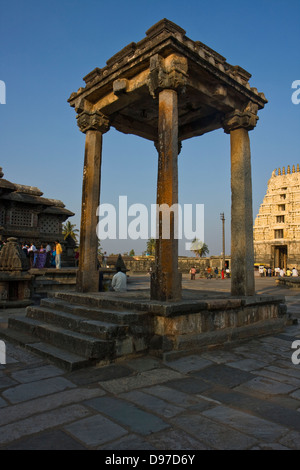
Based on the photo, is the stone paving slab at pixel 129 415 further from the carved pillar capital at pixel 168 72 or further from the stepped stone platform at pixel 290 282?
the stepped stone platform at pixel 290 282

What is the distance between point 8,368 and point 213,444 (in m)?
2.61

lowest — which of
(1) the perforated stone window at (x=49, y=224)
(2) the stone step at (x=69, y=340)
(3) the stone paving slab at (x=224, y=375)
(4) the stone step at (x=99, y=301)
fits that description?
Answer: (3) the stone paving slab at (x=224, y=375)

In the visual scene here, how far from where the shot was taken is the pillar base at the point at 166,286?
470 cm

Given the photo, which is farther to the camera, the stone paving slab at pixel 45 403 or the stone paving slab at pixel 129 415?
the stone paving slab at pixel 45 403

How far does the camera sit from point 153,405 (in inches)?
107

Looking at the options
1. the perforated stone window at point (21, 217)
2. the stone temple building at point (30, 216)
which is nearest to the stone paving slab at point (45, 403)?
the stone temple building at point (30, 216)

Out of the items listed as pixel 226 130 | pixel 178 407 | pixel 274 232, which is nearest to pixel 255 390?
pixel 178 407

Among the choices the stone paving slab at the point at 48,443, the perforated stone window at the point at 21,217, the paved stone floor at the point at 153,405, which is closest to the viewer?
the stone paving slab at the point at 48,443

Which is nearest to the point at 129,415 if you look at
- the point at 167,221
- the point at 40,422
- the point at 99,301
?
the point at 40,422

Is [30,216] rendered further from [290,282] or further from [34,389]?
[34,389]

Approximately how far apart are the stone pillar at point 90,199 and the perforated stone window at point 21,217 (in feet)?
58.5

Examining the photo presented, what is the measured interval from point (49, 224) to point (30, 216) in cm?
232

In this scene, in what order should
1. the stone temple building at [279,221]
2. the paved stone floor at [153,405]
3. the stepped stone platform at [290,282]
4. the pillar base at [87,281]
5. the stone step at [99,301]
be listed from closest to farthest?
the paved stone floor at [153,405], the stone step at [99,301], the pillar base at [87,281], the stepped stone platform at [290,282], the stone temple building at [279,221]
